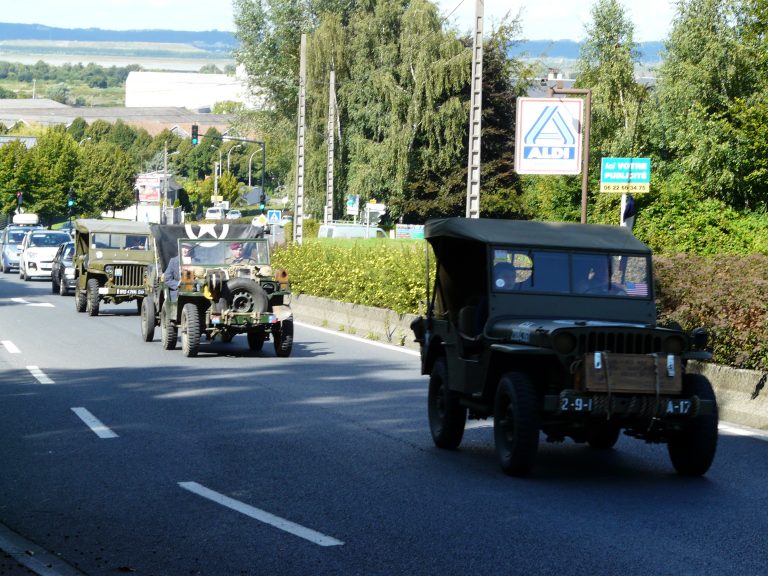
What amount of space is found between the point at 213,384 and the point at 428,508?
800cm

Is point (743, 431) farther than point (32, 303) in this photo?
No

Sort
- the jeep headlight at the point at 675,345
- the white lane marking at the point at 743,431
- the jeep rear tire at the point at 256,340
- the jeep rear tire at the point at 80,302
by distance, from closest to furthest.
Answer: the jeep headlight at the point at 675,345
the white lane marking at the point at 743,431
the jeep rear tire at the point at 256,340
the jeep rear tire at the point at 80,302

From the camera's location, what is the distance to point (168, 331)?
20484 millimetres

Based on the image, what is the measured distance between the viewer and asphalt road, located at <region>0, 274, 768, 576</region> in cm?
698

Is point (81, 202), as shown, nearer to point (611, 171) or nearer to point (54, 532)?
point (611, 171)

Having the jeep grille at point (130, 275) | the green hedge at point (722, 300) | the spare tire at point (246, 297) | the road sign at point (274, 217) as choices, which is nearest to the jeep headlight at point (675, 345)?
the green hedge at point (722, 300)

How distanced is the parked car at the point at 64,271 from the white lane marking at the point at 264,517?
28781 mm

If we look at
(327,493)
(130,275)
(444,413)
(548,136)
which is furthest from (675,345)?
(130,275)

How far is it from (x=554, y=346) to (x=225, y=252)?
12.7 m

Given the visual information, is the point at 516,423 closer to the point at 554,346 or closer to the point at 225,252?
the point at 554,346

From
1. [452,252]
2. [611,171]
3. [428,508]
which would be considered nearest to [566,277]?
[452,252]

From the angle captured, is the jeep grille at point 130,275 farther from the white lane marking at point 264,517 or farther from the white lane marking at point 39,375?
the white lane marking at point 264,517

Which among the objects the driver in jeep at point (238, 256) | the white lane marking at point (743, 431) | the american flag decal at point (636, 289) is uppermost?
the american flag decal at point (636, 289)

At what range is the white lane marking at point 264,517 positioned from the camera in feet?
24.3
